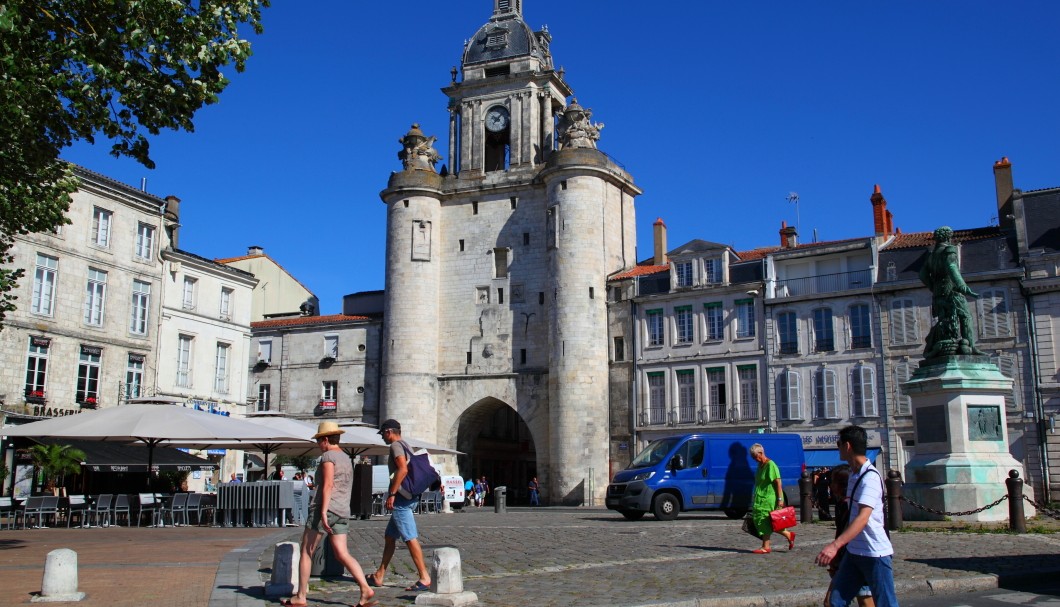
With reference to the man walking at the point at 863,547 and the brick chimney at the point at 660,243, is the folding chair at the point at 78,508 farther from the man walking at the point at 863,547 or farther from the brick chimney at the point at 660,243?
the brick chimney at the point at 660,243

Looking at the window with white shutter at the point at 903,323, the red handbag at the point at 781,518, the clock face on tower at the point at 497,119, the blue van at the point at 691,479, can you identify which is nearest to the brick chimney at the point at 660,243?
the clock face on tower at the point at 497,119

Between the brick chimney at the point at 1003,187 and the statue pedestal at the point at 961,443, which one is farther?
the brick chimney at the point at 1003,187

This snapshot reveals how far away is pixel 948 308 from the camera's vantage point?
1695 cm

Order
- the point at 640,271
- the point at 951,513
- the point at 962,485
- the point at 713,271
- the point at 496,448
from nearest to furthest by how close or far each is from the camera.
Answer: the point at 951,513
the point at 962,485
the point at 713,271
the point at 640,271
the point at 496,448

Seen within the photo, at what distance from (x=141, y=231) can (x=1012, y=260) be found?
92.8 ft

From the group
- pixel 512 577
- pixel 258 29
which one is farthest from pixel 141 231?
pixel 512 577

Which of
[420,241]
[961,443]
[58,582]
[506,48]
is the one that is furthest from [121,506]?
[506,48]

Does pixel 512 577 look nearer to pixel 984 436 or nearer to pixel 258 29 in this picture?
pixel 258 29

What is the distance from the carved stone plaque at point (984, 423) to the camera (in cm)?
1628

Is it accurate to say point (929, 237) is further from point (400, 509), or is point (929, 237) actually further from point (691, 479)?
point (400, 509)

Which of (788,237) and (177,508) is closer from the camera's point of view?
(177,508)

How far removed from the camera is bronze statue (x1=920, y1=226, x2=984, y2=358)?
16.8 meters

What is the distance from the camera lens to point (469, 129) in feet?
150

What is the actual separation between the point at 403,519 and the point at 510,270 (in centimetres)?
3431
